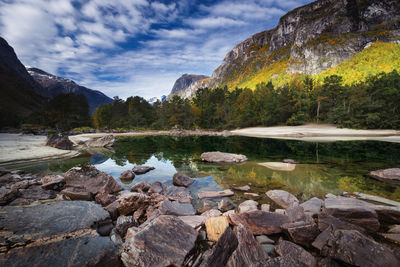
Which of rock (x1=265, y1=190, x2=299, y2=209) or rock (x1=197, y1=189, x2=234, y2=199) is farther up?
rock (x1=265, y1=190, x2=299, y2=209)

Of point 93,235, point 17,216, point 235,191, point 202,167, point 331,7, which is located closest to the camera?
point 93,235

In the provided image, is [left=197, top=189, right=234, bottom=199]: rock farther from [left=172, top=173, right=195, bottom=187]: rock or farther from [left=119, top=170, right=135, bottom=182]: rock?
[left=119, top=170, right=135, bottom=182]: rock

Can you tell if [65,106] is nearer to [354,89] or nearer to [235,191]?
[235,191]

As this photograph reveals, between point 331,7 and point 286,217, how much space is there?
723 ft

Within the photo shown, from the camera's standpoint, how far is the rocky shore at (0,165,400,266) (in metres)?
3.23

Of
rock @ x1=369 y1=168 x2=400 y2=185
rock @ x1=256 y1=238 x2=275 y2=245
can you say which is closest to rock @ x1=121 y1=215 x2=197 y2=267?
rock @ x1=256 y1=238 x2=275 y2=245

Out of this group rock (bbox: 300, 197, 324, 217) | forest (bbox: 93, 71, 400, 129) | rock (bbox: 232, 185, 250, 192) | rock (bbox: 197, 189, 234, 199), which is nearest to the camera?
rock (bbox: 300, 197, 324, 217)

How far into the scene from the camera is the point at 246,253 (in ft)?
11.9

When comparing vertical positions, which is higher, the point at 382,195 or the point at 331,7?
the point at 331,7

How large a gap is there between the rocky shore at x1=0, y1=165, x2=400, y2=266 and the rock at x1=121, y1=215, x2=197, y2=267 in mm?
18

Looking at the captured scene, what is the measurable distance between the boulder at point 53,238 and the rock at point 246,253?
2.46 metres

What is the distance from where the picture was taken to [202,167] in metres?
14.7

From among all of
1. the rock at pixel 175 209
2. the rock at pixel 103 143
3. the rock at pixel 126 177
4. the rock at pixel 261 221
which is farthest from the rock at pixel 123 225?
the rock at pixel 103 143

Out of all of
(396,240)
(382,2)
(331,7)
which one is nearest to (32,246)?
(396,240)
